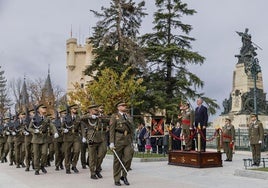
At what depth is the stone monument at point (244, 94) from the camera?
34.3 metres

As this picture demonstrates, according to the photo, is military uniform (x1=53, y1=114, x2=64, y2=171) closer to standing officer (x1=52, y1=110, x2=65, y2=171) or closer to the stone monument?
standing officer (x1=52, y1=110, x2=65, y2=171)

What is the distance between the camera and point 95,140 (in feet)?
41.5

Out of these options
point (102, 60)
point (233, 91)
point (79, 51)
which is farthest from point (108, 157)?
point (79, 51)

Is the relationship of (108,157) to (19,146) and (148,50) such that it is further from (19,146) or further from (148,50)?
(148,50)

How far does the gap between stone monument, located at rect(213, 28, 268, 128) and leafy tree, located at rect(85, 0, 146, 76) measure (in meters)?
8.70

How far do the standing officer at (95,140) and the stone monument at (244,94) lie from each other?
22304mm

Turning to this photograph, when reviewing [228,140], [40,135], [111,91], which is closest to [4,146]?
[40,135]

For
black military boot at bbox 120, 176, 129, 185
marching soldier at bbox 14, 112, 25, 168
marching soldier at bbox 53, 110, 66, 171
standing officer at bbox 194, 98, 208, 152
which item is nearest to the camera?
black military boot at bbox 120, 176, 129, 185

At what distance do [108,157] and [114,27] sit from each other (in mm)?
16836

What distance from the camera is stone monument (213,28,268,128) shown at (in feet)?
112

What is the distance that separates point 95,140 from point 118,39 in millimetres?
23512

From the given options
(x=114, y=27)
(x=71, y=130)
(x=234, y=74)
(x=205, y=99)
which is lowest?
(x=71, y=130)

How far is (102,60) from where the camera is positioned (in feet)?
114

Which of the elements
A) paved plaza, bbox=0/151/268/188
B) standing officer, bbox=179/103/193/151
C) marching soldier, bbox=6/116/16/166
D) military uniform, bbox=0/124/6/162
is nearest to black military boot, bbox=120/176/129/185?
paved plaza, bbox=0/151/268/188
